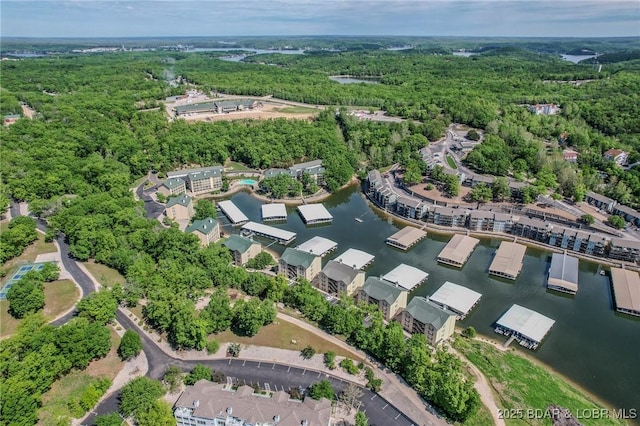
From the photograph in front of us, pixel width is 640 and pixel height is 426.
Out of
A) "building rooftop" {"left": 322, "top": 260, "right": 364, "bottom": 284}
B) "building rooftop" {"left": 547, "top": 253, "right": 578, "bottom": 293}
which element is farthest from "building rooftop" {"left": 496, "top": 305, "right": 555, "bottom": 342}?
"building rooftop" {"left": 322, "top": 260, "right": 364, "bottom": 284}

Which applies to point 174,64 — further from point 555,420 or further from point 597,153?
point 555,420

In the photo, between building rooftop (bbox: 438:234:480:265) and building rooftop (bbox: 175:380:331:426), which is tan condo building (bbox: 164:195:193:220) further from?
building rooftop (bbox: 438:234:480:265)

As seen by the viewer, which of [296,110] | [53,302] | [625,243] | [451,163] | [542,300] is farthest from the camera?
[296,110]

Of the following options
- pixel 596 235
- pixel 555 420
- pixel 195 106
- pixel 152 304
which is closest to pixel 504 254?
pixel 596 235

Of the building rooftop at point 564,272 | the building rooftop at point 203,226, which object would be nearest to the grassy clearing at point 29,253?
the building rooftop at point 203,226

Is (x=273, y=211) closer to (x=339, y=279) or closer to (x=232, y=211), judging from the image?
(x=232, y=211)

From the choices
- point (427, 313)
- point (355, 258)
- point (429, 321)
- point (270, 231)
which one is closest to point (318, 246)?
point (355, 258)
